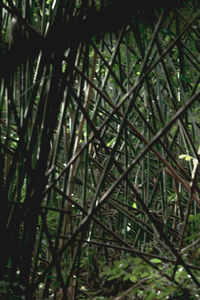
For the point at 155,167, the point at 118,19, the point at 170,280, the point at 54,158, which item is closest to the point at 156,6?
the point at 118,19

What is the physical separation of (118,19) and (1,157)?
46cm

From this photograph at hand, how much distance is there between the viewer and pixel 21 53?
2.80 ft

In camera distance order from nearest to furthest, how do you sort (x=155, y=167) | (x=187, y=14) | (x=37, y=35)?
(x=37, y=35), (x=187, y=14), (x=155, y=167)

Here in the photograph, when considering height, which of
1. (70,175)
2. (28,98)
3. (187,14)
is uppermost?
(187,14)

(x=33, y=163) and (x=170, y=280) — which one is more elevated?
(x=33, y=163)

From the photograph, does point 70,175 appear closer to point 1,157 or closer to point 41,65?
point 1,157

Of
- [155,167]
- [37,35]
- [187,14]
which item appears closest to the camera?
[37,35]

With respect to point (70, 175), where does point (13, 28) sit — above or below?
above

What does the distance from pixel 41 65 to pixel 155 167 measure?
1.41 m

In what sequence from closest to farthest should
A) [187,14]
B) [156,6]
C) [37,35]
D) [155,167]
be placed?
[156,6]
[37,35]
[187,14]
[155,167]

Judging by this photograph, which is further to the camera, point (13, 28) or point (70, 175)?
point (70, 175)

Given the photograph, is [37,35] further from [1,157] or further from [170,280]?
[170,280]

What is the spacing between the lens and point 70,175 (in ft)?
3.26

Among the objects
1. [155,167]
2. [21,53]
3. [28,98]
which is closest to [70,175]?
[28,98]
